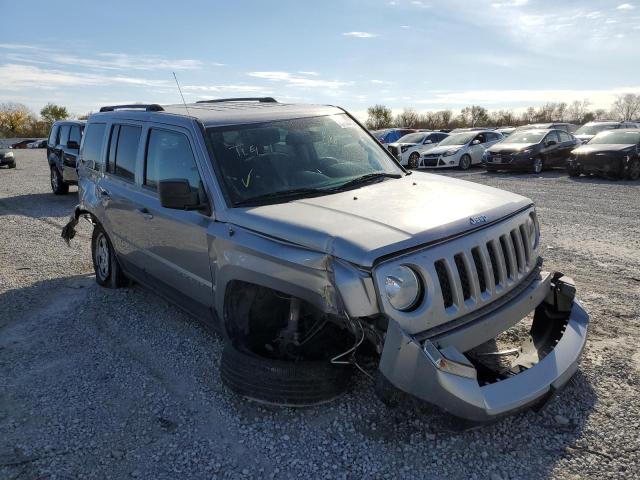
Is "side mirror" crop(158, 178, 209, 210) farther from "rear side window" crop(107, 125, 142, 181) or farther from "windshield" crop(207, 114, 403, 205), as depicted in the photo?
"rear side window" crop(107, 125, 142, 181)

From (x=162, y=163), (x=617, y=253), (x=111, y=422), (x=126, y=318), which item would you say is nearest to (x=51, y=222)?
(x=126, y=318)

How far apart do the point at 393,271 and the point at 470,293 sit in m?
0.53

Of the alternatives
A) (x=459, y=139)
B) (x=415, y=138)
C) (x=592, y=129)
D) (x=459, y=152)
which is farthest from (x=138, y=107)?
(x=592, y=129)

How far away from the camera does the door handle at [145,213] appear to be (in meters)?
4.40

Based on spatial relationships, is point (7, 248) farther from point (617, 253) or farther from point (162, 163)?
point (617, 253)

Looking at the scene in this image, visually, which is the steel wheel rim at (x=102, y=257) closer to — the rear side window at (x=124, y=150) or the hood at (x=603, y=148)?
the rear side window at (x=124, y=150)

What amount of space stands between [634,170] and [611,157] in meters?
0.78

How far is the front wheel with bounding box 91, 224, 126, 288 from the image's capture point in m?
5.71

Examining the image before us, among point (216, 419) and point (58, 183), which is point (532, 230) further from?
point (58, 183)

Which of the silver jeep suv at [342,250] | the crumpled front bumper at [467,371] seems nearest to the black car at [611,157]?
the silver jeep suv at [342,250]

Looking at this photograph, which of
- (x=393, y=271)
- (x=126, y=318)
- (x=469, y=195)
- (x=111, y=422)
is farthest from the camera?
(x=126, y=318)

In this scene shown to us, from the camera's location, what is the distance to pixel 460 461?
2.82 m

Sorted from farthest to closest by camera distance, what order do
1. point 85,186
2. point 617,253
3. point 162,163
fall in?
point 617,253, point 85,186, point 162,163

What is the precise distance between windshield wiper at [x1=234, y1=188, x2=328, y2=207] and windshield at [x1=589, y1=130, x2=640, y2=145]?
50.8 feet
